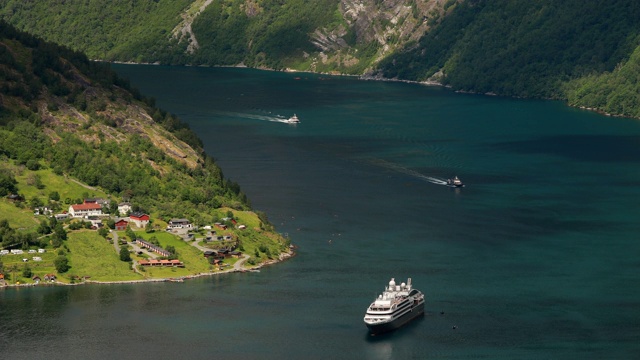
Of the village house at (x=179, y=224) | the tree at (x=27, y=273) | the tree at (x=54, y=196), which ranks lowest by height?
the tree at (x=27, y=273)

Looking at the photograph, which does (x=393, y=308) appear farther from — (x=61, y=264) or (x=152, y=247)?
(x=61, y=264)

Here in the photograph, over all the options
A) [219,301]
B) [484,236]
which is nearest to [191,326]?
[219,301]

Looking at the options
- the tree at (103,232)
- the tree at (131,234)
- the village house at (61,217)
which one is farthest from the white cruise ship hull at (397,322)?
the village house at (61,217)

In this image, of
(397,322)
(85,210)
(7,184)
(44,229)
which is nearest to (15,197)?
(7,184)

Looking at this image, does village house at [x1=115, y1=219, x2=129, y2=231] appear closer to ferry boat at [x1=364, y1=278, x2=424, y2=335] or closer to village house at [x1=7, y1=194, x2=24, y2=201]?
village house at [x1=7, y1=194, x2=24, y2=201]

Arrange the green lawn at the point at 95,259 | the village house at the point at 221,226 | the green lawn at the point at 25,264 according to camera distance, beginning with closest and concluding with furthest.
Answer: the green lawn at the point at 25,264
the green lawn at the point at 95,259
the village house at the point at 221,226

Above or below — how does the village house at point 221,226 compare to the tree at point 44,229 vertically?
below

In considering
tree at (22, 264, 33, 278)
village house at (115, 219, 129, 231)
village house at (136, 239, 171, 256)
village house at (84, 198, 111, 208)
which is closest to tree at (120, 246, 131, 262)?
village house at (136, 239, 171, 256)

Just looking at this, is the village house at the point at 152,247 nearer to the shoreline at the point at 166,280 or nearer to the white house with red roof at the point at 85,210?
the shoreline at the point at 166,280
